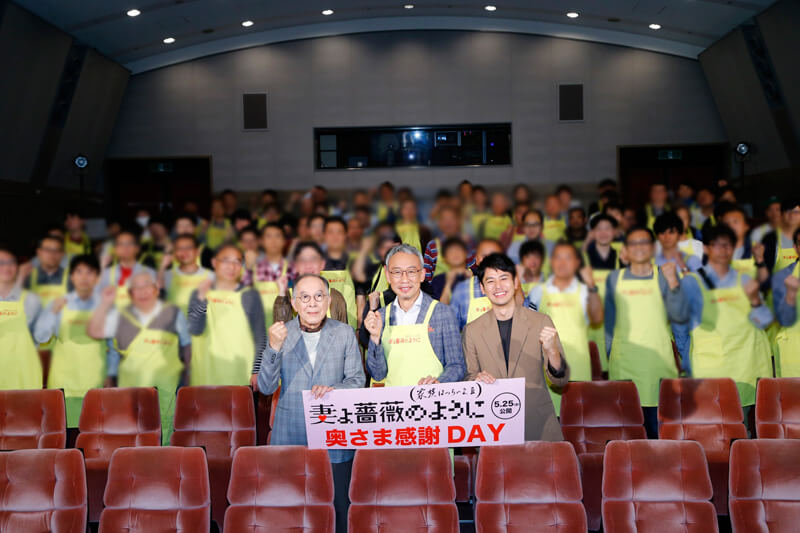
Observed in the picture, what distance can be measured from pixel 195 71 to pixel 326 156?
2.87 m

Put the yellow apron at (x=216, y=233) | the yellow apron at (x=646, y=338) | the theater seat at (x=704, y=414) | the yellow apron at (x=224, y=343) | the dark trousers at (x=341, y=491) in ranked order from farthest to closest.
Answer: the yellow apron at (x=216, y=233) < the yellow apron at (x=224, y=343) < the yellow apron at (x=646, y=338) < the theater seat at (x=704, y=414) < the dark trousers at (x=341, y=491)

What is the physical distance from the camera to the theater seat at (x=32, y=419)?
13.3 feet

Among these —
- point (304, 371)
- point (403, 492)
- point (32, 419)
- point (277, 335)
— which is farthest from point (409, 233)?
point (32, 419)

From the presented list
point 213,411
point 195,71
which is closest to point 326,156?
point 195,71

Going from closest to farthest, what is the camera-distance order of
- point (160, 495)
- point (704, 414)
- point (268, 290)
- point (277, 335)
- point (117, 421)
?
point (277, 335) < point (160, 495) < point (704, 414) < point (117, 421) < point (268, 290)

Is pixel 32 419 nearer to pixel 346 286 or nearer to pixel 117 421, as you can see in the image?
pixel 117 421

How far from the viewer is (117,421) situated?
4012 millimetres

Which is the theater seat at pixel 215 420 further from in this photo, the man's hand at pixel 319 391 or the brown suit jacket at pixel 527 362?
the brown suit jacket at pixel 527 362

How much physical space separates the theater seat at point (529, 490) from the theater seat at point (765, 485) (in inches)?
29.9

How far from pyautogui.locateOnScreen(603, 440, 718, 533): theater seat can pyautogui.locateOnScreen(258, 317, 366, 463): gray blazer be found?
1.29 metres

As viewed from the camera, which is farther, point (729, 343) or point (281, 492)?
point (729, 343)

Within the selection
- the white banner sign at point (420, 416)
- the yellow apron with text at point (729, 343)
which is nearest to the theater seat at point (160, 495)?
the white banner sign at point (420, 416)

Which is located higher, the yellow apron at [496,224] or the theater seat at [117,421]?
the yellow apron at [496,224]

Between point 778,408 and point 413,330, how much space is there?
2193mm
